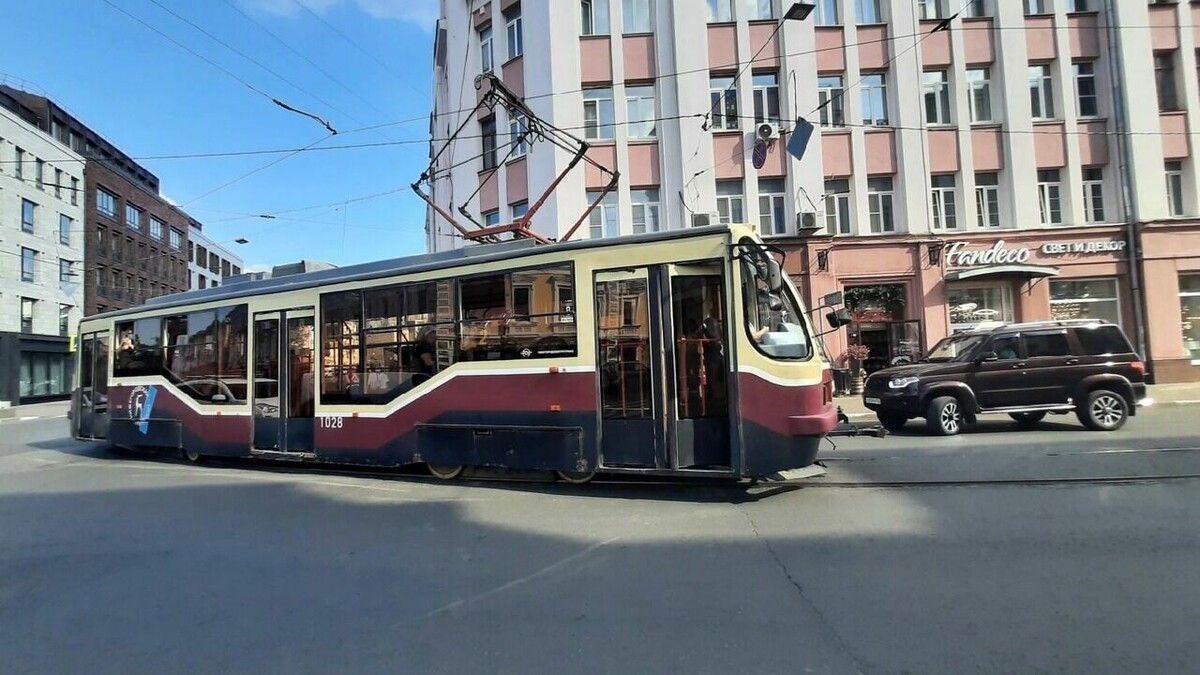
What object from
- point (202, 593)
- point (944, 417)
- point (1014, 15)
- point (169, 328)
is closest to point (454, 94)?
point (169, 328)

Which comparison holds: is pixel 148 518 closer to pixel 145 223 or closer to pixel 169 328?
pixel 169 328

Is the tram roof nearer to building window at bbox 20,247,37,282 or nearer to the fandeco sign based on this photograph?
the fandeco sign

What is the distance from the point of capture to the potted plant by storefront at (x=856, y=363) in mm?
18750

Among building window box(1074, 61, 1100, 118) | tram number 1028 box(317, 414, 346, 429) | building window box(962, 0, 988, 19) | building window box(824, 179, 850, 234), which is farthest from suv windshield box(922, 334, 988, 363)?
building window box(962, 0, 988, 19)

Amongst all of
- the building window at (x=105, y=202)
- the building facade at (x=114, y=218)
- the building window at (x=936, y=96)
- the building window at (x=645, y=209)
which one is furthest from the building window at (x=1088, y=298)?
the building window at (x=105, y=202)

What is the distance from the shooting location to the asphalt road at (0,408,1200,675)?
358 cm

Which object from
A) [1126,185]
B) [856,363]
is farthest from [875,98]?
[856,363]

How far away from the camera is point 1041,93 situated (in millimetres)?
19859

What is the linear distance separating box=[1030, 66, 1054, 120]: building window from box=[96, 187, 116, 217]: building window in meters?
54.0

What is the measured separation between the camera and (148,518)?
7023 millimetres

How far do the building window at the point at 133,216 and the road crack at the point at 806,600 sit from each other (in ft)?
188

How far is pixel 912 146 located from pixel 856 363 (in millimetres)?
6941

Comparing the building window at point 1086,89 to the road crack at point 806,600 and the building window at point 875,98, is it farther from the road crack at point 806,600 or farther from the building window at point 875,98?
the road crack at point 806,600

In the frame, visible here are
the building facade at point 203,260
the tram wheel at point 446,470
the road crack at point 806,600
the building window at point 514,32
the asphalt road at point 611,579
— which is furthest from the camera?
the building facade at point 203,260
